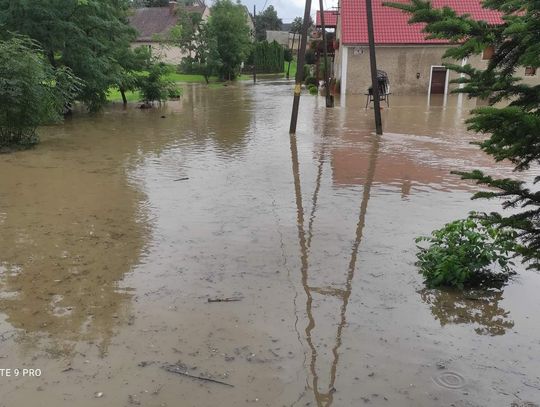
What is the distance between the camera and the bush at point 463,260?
4.88m

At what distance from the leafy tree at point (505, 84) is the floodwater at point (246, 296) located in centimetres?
128

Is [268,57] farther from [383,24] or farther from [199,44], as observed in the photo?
[383,24]

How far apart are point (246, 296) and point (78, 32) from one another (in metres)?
15.9

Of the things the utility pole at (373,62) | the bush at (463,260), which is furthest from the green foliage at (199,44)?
the bush at (463,260)

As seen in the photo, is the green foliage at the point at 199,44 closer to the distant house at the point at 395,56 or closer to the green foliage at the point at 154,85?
the distant house at the point at 395,56

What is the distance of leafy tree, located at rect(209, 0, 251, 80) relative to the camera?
160ft

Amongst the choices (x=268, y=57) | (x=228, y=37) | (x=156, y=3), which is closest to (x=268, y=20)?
(x=156, y=3)

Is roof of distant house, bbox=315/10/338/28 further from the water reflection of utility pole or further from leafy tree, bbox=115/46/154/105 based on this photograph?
the water reflection of utility pole

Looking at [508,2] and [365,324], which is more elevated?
[508,2]

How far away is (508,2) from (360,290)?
9.56ft

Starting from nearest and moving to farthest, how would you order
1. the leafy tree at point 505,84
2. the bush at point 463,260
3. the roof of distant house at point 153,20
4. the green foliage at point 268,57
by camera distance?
the leafy tree at point 505,84, the bush at point 463,260, the roof of distant house at point 153,20, the green foliage at point 268,57

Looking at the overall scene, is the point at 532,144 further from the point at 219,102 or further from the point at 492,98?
the point at 219,102

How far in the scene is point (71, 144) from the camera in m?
13.1

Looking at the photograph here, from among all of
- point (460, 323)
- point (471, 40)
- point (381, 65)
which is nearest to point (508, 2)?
point (471, 40)
